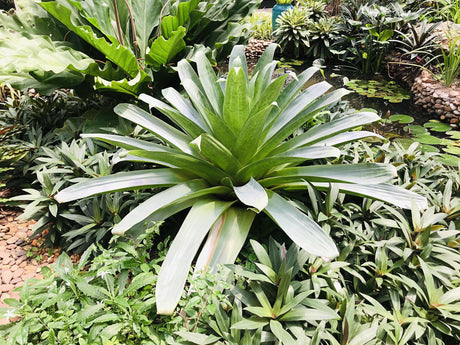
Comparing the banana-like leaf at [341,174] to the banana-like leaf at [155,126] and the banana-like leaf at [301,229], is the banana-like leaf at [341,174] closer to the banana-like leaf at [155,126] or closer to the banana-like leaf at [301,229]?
the banana-like leaf at [301,229]

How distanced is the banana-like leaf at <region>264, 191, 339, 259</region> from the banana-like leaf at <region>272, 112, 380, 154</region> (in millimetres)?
337

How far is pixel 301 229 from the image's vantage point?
1091 millimetres

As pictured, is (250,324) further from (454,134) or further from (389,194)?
(454,134)

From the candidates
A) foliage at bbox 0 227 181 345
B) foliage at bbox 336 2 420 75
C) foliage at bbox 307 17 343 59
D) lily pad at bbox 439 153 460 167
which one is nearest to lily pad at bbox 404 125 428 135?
lily pad at bbox 439 153 460 167

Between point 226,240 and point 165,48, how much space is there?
1422 millimetres

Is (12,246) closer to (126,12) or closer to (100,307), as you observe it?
(100,307)

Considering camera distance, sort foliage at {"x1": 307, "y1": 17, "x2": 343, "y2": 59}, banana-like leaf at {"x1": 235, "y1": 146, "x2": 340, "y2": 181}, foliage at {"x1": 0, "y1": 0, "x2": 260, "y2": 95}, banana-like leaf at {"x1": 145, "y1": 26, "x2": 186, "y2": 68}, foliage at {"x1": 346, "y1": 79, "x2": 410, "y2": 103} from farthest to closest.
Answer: foliage at {"x1": 307, "y1": 17, "x2": 343, "y2": 59} → foliage at {"x1": 346, "y1": 79, "x2": 410, "y2": 103} → banana-like leaf at {"x1": 145, "y1": 26, "x2": 186, "y2": 68} → foliage at {"x1": 0, "y1": 0, "x2": 260, "y2": 95} → banana-like leaf at {"x1": 235, "y1": 146, "x2": 340, "y2": 181}

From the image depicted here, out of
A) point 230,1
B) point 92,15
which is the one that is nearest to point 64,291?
point 92,15

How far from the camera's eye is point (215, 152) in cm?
125

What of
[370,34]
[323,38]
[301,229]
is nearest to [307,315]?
[301,229]

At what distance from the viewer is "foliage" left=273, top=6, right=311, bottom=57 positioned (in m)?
5.34

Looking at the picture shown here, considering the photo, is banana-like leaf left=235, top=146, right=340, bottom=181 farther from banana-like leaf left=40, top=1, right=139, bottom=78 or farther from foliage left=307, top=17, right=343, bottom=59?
foliage left=307, top=17, right=343, bottom=59

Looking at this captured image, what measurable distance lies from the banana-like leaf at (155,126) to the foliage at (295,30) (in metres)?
4.54

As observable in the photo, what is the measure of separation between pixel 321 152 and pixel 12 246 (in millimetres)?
1616
